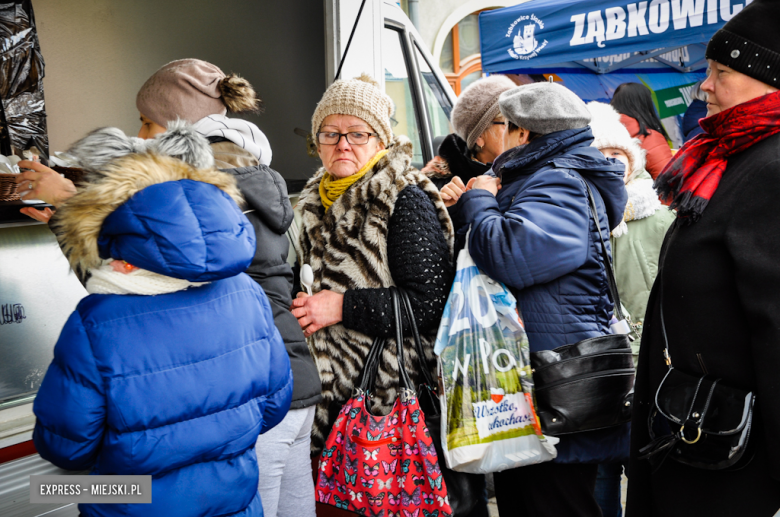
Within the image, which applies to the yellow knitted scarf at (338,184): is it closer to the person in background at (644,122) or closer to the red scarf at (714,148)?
the red scarf at (714,148)

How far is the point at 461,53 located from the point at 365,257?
35.7 ft

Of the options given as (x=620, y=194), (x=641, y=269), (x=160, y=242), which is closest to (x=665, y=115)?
(x=641, y=269)

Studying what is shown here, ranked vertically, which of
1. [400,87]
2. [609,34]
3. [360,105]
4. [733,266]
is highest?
[609,34]

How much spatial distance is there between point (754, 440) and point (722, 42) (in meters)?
0.95

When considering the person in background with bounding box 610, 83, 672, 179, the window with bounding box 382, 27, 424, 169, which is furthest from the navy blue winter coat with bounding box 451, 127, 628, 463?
the window with bounding box 382, 27, 424, 169

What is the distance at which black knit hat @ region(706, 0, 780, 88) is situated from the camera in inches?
54.1

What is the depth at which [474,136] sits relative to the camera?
2.87 metres

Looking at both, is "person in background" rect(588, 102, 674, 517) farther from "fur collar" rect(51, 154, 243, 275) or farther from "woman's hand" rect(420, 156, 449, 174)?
"fur collar" rect(51, 154, 243, 275)

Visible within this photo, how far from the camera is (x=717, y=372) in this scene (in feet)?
4.73

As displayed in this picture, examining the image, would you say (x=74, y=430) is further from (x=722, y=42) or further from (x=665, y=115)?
(x=665, y=115)

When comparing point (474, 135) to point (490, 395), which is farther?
point (474, 135)

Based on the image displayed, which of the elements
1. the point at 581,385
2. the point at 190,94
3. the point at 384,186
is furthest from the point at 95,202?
the point at 581,385

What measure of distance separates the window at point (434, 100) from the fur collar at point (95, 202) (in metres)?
3.32

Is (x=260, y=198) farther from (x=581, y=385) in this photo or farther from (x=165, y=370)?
(x=581, y=385)
